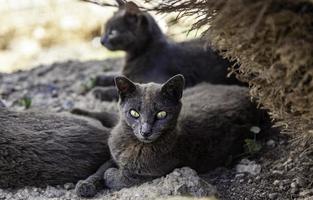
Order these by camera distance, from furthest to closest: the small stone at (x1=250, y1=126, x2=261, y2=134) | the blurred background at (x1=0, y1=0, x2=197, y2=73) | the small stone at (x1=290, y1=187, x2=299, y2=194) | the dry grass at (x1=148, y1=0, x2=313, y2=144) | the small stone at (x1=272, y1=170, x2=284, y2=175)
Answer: the blurred background at (x1=0, y1=0, x2=197, y2=73)
the small stone at (x1=250, y1=126, x2=261, y2=134)
the small stone at (x1=272, y1=170, x2=284, y2=175)
the small stone at (x1=290, y1=187, x2=299, y2=194)
the dry grass at (x1=148, y1=0, x2=313, y2=144)

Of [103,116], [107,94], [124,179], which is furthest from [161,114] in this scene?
[107,94]

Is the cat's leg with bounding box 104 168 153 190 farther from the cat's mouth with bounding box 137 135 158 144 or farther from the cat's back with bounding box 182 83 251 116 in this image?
the cat's back with bounding box 182 83 251 116

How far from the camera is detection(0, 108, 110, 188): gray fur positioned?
4043mm

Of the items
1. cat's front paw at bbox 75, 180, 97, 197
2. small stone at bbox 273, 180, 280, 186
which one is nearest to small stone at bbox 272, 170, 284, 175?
small stone at bbox 273, 180, 280, 186

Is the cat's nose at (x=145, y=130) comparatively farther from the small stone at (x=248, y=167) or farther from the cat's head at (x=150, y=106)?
the small stone at (x=248, y=167)

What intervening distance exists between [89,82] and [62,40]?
8.86ft

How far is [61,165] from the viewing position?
416 centimetres

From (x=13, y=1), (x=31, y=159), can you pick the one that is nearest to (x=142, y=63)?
(x=31, y=159)

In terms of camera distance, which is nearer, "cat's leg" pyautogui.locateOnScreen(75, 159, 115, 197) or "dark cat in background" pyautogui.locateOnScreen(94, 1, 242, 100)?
"cat's leg" pyautogui.locateOnScreen(75, 159, 115, 197)

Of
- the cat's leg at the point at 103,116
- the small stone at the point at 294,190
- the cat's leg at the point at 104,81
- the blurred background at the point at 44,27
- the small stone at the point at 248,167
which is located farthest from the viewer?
→ the blurred background at the point at 44,27

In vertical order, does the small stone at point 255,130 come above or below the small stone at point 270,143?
above

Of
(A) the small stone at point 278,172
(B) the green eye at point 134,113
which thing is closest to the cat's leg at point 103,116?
(B) the green eye at point 134,113

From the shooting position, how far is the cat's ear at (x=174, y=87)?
12.7ft

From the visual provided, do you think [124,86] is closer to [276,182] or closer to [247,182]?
[247,182]
